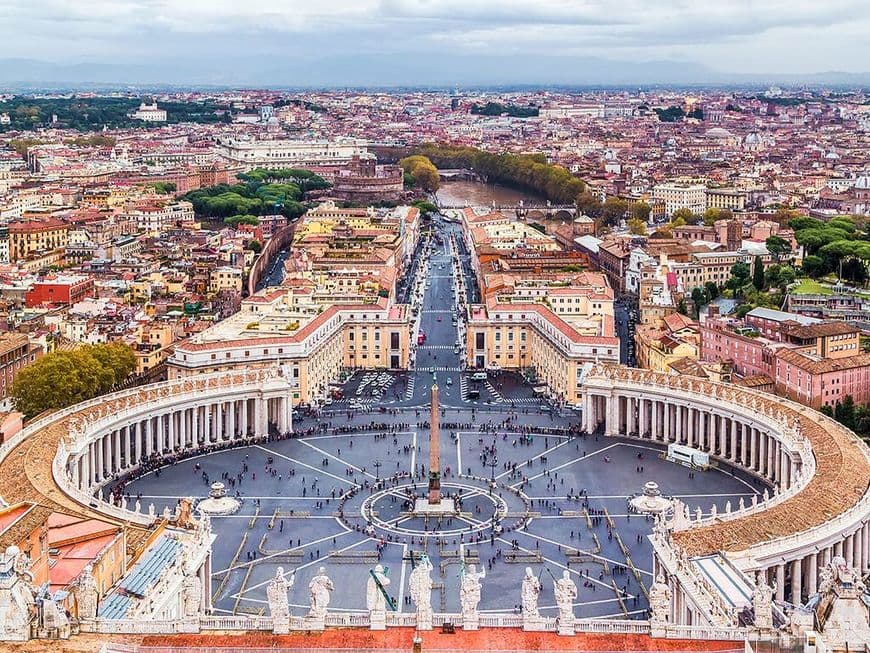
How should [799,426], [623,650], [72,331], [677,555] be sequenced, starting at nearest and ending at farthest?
[623,650] < [677,555] < [799,426] < [72,331]

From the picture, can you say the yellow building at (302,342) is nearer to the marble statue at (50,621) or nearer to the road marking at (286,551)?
the road marking at (286,551)

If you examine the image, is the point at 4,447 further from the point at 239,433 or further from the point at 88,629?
the point at 88,629

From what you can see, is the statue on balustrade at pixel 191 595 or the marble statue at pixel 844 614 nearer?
the marble statue at pixel 844 614

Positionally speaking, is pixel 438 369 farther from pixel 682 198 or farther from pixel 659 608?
pixel 682 198

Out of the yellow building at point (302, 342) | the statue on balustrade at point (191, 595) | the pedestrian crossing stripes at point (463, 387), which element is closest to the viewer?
the statue on balustrade at point (191, 595)

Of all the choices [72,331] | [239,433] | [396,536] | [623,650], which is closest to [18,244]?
[72,331]

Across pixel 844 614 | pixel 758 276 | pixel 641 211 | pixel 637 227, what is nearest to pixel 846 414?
pixel 758 276

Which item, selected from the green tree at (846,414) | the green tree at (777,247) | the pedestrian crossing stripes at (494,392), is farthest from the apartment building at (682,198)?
the green tree at (846,414)
